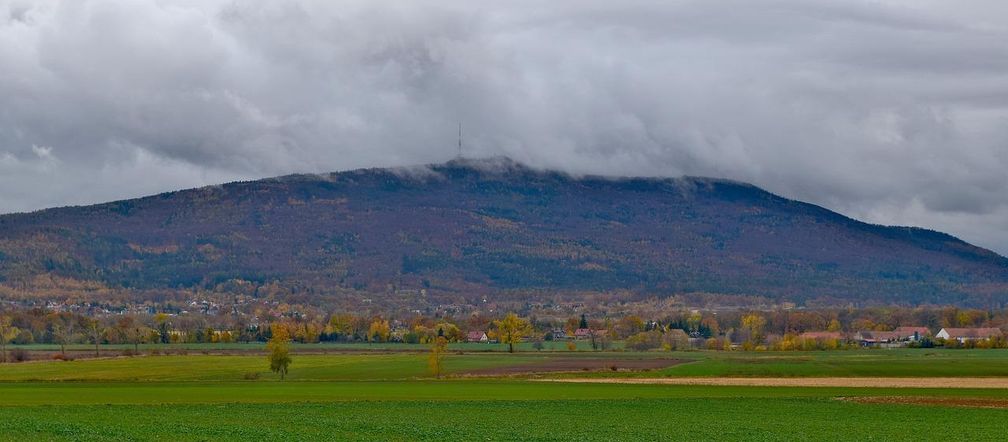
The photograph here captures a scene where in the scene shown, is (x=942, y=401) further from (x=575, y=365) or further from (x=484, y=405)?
(x=575, y=365)

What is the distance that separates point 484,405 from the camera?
6969cm

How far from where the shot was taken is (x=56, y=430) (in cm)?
4806


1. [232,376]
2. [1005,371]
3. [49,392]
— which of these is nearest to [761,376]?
[1005,371]

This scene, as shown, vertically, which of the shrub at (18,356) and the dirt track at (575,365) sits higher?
the shrub at (18,356)

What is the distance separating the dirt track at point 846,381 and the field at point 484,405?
184cm

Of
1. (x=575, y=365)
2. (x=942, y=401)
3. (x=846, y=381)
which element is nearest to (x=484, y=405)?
(x=942, y=401)

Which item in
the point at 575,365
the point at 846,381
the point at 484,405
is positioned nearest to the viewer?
the point at 484,405

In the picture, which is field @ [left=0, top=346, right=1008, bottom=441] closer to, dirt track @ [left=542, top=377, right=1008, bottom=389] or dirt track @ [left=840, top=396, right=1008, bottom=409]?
dirt track @ [left=840, top=396, right=1008, bottom=409]

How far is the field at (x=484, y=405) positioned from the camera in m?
51.0

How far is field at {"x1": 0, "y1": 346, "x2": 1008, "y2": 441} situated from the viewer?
167 feet

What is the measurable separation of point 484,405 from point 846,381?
37048 mm

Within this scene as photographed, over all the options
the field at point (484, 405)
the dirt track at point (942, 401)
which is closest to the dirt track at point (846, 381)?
the field at point (484, 405)

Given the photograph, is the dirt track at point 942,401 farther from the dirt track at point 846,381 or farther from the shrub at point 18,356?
the shrub at point 18,356

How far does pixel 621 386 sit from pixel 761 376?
69.3 ft
